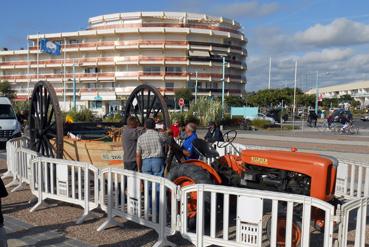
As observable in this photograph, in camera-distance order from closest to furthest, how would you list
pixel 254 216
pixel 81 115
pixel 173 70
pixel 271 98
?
pixel 254 216, pixel 81 115, pixel 271 98, pixel 173 70

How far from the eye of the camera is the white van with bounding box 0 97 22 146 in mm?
18516

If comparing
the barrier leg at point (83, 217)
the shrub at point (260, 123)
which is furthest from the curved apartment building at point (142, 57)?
the barrier leg at point (83, 217)

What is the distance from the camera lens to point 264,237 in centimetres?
578

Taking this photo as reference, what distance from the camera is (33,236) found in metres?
6.20

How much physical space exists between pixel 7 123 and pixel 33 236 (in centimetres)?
1362

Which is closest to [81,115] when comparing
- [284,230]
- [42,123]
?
[42,123]

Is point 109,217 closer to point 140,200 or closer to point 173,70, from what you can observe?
point 140,200

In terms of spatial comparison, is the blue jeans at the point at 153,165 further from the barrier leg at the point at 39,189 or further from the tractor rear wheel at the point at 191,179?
the barrier leg at the point at 39,189

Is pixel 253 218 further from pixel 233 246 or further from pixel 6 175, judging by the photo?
pixel 6 175

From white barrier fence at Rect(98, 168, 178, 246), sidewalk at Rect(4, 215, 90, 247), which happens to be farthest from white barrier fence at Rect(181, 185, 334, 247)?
sidewalk at Rect(4, 215, 90, 247)

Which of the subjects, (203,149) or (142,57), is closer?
(203,149)

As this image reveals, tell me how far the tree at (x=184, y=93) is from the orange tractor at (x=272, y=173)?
217 ft

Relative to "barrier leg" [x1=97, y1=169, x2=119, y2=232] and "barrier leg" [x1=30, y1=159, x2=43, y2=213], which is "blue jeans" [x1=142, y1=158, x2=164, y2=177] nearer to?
"barrier leg" [x1=97, y1=169, x2=119, y2=232]

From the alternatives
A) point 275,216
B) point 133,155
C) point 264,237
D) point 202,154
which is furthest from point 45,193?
point 275,216
